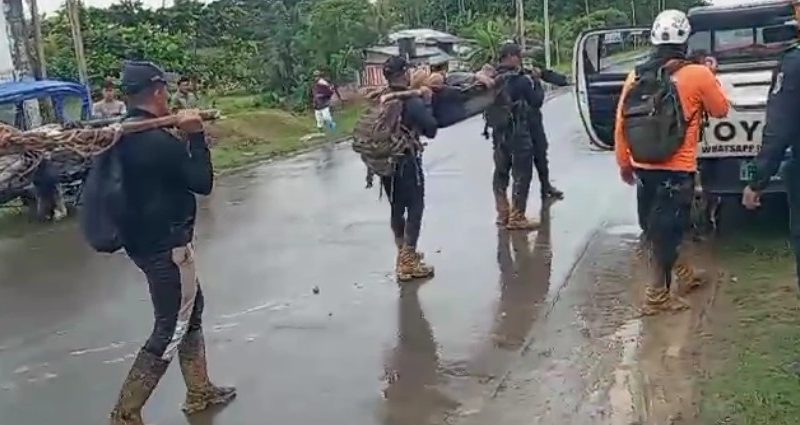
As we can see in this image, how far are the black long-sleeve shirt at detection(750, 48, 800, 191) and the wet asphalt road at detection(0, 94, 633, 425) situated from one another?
1.50 m

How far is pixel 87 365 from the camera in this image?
650 centimetres

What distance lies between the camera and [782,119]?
506 cm

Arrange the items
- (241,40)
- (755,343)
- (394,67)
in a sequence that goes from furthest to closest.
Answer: (241,40)
(394,67)
(755,343)

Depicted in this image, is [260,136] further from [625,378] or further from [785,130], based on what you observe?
[785,130]

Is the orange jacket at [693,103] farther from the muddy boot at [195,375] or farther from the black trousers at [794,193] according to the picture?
the muddy boot at [195,375]

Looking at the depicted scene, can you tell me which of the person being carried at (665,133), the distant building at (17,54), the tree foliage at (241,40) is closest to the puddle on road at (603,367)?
the person being carried at (665,133)

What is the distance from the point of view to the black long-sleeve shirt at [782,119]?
4988mm

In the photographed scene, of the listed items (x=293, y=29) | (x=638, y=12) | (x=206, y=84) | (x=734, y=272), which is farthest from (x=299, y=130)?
(x=638, y=12)

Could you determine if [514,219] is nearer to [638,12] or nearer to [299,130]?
[299,130]

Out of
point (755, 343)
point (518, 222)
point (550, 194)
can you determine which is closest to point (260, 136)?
point (550, 194)

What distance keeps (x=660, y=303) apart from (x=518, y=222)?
2961mm

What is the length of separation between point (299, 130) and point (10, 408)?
17.8 metres

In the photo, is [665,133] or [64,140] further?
[665,133]

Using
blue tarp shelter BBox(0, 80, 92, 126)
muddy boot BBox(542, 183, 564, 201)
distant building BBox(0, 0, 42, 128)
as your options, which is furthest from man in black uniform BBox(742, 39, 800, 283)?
distant building BBox(0, 0, 42, 128)
